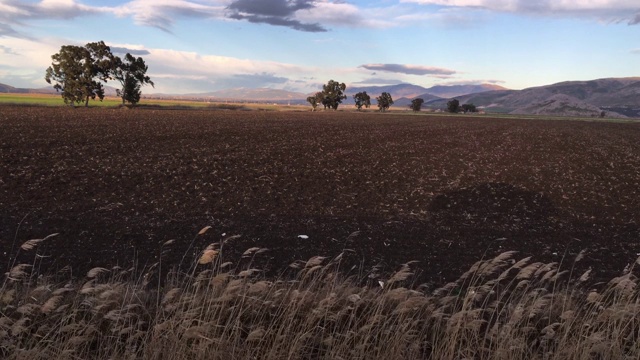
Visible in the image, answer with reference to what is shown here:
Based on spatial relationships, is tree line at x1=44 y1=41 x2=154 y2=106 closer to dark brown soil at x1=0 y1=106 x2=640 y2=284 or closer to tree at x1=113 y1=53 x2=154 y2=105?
tree at x1=113 y1=53 x2=154 y2=105

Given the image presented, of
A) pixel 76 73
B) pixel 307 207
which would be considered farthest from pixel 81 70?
pixel 307 207

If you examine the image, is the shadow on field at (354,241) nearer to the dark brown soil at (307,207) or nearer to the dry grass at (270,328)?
the dark brown soil at (307,207)

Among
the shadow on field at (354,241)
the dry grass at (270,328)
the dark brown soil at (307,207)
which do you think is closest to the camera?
the dry grass at (270,328)

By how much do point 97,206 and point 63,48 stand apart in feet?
335

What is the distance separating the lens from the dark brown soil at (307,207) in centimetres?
1116

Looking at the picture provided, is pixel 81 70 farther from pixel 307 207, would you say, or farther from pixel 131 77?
pixel 307 207

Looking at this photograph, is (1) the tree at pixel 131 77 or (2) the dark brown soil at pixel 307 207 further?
(1) the tree at pixel 131 77

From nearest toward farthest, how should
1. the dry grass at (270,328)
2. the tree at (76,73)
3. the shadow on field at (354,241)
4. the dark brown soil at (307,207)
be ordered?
the dry grass at (270,328)
the shadow on field at (354,241)
the dark brown soil at (307,207)
the tree at (76,73)

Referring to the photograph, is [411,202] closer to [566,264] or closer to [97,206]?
[566,264]

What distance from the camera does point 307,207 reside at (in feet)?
→ 51.3

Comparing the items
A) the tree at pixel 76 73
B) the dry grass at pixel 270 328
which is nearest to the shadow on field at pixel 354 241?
the dry grass at pixel 270 328

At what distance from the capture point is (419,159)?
29.6 m

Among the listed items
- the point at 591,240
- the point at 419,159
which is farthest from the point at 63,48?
the point at 591,240

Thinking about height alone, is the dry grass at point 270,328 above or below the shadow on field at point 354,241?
above
